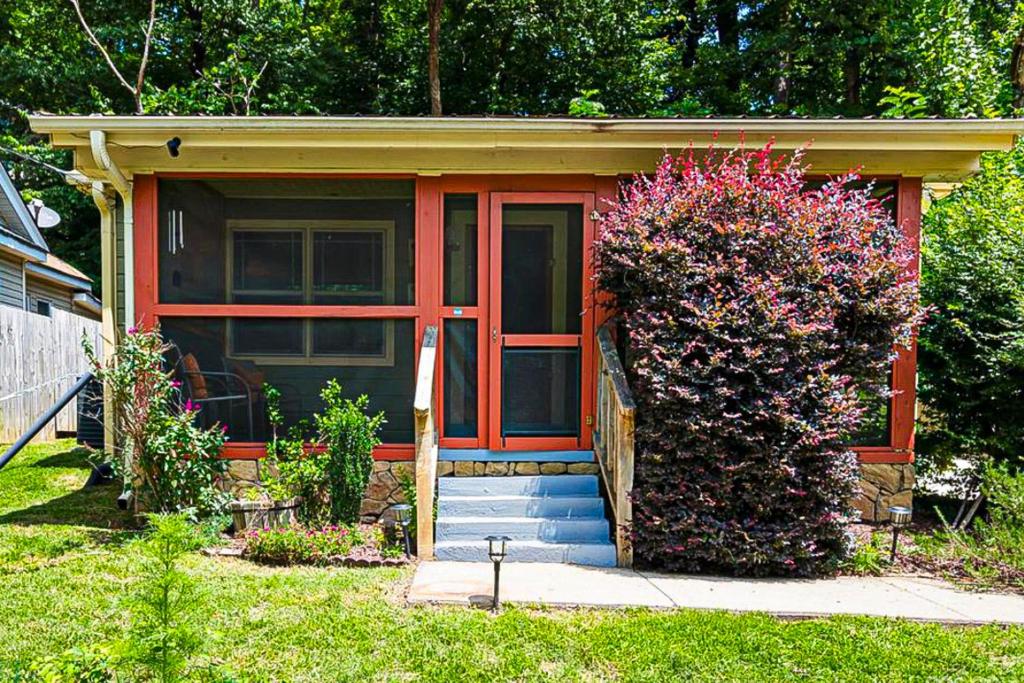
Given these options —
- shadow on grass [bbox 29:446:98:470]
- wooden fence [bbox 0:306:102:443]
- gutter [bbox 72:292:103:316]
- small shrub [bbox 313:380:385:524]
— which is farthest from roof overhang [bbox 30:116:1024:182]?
gutter [bbox 72:292:103:316]

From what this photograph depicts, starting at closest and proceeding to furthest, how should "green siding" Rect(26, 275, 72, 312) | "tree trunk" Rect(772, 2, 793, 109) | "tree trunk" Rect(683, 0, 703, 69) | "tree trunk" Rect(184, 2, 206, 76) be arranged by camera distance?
"tree trunk" Rect(772, 2, 793, 109) → "green siding" Rect(26, 275, 72, 312) → "tree trunk" Rect(184, 2, 206, 76) → "tree trunk" Rect(683, 0, 703, 69)

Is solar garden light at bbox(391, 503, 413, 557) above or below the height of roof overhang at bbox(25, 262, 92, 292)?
below

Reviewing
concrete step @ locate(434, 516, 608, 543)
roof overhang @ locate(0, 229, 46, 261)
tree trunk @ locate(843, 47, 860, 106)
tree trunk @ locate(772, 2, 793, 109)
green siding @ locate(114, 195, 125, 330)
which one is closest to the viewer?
concrete step @ locate(434, 516, 608, 543)

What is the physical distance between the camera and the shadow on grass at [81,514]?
4.83 m

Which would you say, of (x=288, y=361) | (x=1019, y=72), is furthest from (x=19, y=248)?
(x=1019, y=72)

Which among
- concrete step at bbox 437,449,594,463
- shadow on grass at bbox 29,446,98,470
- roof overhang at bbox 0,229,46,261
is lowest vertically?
shadow on grass at bbox 29,446,98,470

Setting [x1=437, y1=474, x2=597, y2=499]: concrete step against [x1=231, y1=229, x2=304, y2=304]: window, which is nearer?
[x1=437, y1=474, x2=597, y2=499]: concrete step

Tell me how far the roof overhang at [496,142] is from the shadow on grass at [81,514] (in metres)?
2.61

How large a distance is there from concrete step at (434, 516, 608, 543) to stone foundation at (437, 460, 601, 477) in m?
0.49

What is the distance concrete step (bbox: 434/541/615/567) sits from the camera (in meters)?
4.25

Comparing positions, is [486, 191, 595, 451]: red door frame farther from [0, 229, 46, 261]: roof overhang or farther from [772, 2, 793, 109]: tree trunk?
[772, 2, 793, 109]: tree trunk

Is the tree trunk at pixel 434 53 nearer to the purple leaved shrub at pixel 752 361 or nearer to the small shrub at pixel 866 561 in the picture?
the purple leaved shrub at pixel 752 361

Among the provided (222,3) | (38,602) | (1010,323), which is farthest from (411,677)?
(222,3)

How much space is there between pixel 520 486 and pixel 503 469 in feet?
0.80
